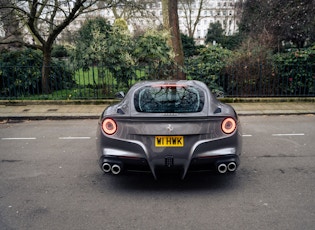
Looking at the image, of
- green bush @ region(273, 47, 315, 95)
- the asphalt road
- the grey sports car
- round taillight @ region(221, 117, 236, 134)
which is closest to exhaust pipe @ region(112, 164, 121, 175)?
the grey sports car

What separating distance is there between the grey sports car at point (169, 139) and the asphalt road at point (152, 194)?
396 mm

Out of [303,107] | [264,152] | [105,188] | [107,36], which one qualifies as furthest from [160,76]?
[105,188]

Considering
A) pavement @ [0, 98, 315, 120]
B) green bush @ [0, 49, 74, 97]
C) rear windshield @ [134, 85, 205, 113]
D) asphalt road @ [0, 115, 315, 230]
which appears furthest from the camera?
green bush @ [0, 49, 74, 97]

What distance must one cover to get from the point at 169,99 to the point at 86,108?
6.43m

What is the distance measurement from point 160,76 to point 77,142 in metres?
5.17

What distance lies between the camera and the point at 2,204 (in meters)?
Result: 3.96

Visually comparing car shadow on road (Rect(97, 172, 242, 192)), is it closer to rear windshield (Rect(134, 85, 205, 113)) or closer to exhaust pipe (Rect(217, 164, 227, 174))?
exhaust pipe (Rect(217, 164, 227, 174))

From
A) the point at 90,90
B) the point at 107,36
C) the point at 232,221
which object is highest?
the point at 107,36

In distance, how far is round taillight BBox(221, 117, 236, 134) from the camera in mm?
4129

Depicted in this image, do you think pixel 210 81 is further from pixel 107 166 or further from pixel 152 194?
pixel 107 166

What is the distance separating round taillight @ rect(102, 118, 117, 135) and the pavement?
533 cm

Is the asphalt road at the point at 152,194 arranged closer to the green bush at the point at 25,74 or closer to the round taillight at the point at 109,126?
the round taillight at the point at 109,126

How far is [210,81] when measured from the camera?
11.5m

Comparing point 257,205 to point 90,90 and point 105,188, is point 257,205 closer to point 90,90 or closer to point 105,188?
point 105,188
